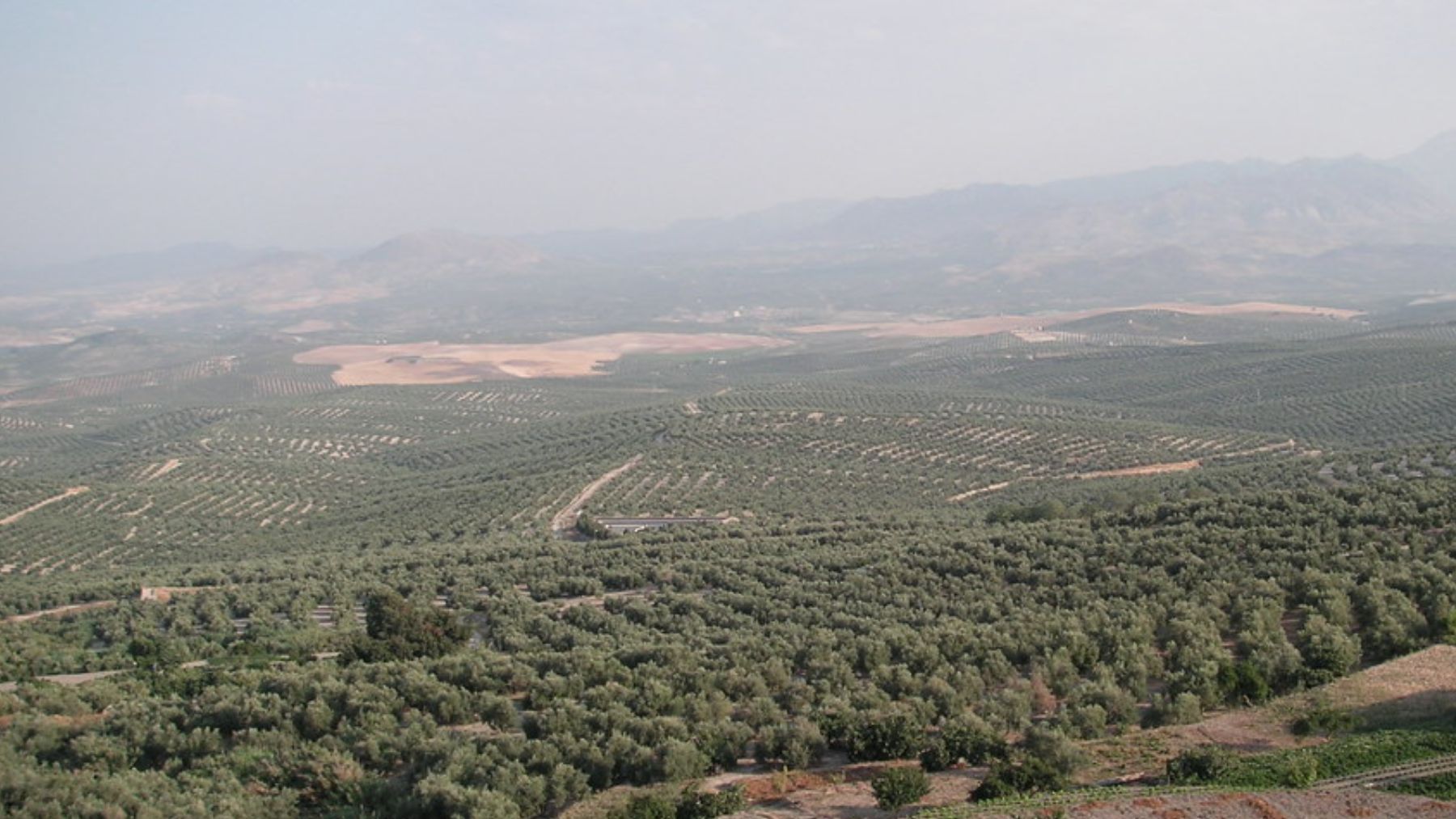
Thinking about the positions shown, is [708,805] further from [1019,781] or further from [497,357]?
[497,357]

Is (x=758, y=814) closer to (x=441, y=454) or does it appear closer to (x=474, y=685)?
(x=474, y=685)

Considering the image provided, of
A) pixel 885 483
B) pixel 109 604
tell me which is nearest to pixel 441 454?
pixel 885 483

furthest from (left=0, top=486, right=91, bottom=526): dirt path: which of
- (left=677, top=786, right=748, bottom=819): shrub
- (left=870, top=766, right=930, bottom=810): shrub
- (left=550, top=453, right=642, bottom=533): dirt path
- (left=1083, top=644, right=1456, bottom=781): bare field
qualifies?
(left=1083, top=644, right=1456, bottom=781): bare field

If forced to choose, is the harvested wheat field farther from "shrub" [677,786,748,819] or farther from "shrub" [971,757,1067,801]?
"shrub" [971,757,1067,801]

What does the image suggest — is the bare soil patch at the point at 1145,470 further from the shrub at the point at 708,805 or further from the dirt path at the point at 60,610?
the shrub at the point at 708,805

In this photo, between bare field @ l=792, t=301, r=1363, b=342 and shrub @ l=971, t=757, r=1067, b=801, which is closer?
shrub @ l=971, t=757, r=1067, b=801
